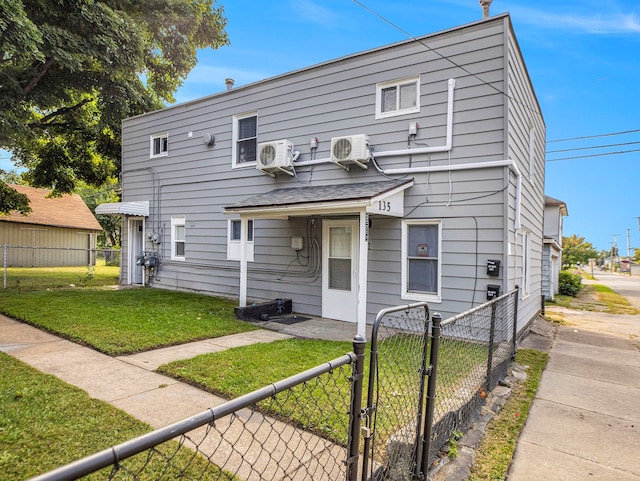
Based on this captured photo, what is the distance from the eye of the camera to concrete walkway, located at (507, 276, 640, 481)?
9.37 ft

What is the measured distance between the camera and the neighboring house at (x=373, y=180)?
603 centimetres

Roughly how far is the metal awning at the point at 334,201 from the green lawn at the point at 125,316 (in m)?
2.18

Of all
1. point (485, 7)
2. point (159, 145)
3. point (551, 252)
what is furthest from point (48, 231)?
point (551, 252)

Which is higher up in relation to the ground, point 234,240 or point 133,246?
point 234,240

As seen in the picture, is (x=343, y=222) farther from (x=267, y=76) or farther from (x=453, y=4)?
(x=453, y=4)

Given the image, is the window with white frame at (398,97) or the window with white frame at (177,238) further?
the window with white frame at (177,238)

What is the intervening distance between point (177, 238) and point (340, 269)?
5.53 metres

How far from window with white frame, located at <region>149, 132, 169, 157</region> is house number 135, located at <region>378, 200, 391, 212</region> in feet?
24.2

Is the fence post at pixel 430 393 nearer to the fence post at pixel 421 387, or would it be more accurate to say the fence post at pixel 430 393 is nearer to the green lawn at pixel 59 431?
the fence post at pixel 421 387

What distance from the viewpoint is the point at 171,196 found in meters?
10.7

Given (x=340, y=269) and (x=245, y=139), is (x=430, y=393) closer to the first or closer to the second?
(x=340, y=269)

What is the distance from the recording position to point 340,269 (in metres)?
7.55

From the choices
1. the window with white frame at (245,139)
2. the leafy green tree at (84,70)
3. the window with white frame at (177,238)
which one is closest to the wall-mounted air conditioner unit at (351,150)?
the window with white frame at (245,139)

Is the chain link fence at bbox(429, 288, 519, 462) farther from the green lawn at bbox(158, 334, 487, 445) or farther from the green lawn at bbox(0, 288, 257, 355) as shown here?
the green lawn at bbox(0, 288, 257, 355)
